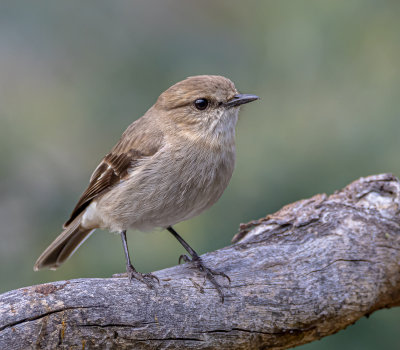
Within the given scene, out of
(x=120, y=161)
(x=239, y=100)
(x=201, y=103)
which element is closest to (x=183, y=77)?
(x=201, y=103)

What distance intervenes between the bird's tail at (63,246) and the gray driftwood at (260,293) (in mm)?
845

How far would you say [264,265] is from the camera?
12.6 feet

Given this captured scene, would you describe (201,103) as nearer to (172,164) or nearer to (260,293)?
(172,164)

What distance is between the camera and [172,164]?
3820mm

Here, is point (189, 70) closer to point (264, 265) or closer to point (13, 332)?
point (264, 265)

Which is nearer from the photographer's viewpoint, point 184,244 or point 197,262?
point 197,262

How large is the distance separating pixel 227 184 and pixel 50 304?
55.5 inches

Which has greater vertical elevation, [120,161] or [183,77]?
[183,77]

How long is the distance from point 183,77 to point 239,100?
0.84m

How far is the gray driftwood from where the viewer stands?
305cm

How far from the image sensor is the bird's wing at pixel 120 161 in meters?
3.98

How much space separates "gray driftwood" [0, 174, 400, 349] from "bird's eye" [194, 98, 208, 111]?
86 centimetres

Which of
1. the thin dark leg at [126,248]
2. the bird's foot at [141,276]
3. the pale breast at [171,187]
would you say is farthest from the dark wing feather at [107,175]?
the bird's foot at [141,276]

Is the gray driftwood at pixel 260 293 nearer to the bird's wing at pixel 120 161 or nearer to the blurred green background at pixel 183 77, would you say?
the blurred green background at pixel 183 77
